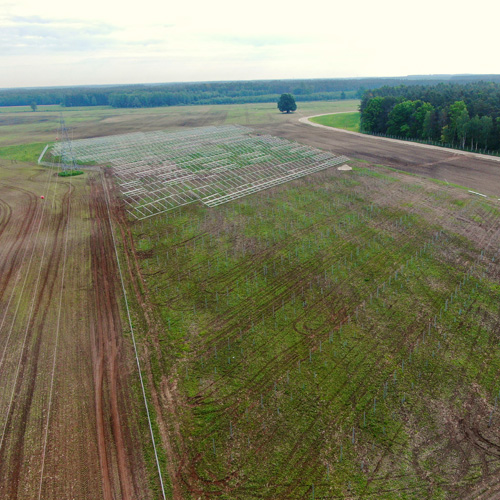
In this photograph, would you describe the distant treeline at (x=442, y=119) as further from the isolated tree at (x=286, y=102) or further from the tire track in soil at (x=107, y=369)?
the tire track in soil at (x=107, y=369)

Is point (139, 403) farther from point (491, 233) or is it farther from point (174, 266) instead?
point (491, 233)

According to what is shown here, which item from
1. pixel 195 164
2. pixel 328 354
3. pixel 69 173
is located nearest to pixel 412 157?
pixel 195 164

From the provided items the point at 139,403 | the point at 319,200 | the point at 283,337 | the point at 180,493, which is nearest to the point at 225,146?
the point at 319,200

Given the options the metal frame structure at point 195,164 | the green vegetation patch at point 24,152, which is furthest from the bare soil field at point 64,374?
the green vegetation patch at point 24,152

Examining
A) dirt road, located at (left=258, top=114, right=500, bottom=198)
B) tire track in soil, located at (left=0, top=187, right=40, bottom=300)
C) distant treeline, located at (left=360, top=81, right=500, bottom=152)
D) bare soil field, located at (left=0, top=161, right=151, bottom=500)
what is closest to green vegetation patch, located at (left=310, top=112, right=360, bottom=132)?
dirt road, located at (left=258, top=114, right=500, bottom=198)

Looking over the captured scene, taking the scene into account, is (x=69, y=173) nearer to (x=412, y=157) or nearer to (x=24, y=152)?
(x=24, y=152)

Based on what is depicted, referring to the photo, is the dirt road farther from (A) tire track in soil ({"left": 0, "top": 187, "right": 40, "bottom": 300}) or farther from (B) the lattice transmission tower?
(A) tire track in soil ({"left": 0, "top": 187, "right": 40, "bottom": 300})
